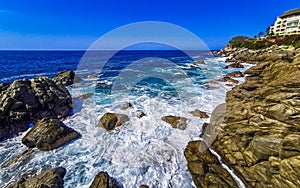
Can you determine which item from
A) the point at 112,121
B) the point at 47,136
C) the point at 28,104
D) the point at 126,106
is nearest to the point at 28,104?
the point at 28,104

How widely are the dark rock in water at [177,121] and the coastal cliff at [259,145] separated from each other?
2.28 metres

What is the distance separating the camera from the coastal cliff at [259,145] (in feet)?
20.2

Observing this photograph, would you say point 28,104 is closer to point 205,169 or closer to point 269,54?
point 205,169

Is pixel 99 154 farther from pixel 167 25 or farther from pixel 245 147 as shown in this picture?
pixel 167 25

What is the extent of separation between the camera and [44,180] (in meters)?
6.66

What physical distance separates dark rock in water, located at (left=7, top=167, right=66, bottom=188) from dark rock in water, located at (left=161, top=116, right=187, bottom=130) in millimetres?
7301

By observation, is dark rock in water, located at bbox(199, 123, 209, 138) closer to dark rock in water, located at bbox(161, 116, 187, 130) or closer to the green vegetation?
dark rock in water, located at bbox(161, 116, 187, 130)

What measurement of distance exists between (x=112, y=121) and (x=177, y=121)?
4.76 m

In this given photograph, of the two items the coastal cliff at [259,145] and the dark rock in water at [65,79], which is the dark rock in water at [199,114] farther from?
the dark rock in water at [65,79]

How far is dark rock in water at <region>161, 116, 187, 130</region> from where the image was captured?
11.4 meters

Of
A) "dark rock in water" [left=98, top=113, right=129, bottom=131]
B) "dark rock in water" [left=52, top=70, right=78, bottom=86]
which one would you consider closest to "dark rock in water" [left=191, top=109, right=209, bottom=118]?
"dark rock in water" [left=98, top=113, right=129, bottom=131]

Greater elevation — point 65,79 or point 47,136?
point 65,79

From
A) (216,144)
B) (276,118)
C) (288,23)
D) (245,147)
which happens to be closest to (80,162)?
(216,144)

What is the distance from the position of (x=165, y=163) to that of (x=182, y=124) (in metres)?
3.84
